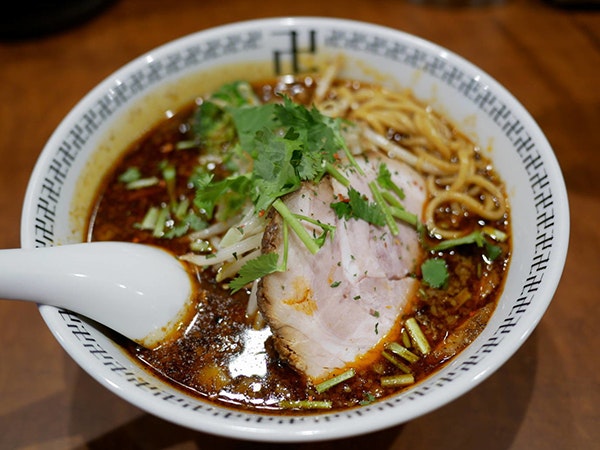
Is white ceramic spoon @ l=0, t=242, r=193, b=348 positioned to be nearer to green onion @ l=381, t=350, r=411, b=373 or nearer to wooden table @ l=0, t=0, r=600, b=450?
wooden table @ l=0, t=0, r=600, b=450

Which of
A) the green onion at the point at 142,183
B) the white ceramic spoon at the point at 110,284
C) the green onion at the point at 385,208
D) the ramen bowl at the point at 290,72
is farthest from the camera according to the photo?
the green onion at the point at 142,183

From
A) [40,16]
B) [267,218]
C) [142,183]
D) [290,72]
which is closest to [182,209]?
[142,183]

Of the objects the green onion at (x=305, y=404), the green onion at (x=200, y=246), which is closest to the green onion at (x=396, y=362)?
the green onion at (x=305, y=404)

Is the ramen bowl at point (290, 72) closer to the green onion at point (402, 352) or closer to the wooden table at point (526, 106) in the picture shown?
the green onion at point (402, 352)

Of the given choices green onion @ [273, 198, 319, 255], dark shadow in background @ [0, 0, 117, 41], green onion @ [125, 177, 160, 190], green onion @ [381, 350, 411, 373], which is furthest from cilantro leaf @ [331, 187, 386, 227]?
dark shadow in background @ [0, 0, 117, 41]

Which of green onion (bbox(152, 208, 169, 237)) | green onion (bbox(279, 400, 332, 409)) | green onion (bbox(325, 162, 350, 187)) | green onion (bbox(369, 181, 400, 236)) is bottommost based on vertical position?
green onion (bbox(279, 400, 332, 409))

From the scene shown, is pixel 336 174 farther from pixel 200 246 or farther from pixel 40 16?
pixel 40 16
